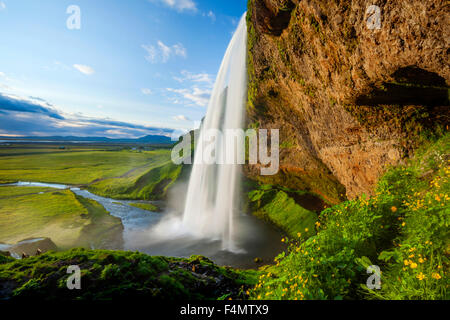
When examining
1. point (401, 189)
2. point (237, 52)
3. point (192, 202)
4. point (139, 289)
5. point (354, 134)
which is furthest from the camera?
point (192, 202)

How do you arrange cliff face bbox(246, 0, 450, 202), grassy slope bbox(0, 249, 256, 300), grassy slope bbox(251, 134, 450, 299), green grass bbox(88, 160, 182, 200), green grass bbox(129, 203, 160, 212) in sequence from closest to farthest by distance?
1. grassy slope bbox(251, 134, 450, 299)
2. grassy slope bbox(0, 249, 256, 300)
3. cliff face bbox(246, 0, 450, 202)
4. green grass bbox(129, 203, 160, 212)
5. green grass bbox(88, 160, 182, 200)

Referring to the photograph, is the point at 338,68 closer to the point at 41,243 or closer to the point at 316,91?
the point at 316,91

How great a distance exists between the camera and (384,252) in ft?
11.4

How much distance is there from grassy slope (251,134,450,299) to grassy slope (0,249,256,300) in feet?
6.50

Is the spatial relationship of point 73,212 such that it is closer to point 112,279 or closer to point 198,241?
point 198,241

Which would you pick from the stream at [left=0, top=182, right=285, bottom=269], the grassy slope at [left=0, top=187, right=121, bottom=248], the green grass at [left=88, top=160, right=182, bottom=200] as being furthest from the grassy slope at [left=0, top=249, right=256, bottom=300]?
the green grass at [left=88, top=160, right=182, bottom=200]

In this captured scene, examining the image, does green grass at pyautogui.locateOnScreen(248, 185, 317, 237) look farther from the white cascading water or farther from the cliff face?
the cliff face

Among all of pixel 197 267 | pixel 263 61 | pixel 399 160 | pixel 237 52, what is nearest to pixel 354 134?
pixel 399 160

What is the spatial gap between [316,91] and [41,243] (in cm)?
2036

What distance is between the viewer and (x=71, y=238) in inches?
625

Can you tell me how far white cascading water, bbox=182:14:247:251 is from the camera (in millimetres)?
17534

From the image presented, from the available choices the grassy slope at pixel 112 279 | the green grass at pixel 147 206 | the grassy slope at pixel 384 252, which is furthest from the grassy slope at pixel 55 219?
the grassy slope at pixel 384 252

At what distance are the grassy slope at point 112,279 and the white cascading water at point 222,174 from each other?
28.1 feet

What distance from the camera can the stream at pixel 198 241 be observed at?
520 inches
